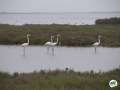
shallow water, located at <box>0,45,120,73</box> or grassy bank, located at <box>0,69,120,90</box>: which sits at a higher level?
grassy bank, located at <box>0,69,120,90</box>

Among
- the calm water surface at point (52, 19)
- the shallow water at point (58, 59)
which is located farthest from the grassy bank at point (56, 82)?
the calm water surface at point (52, 19)

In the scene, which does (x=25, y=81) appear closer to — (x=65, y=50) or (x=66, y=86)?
(x=66, y=86)

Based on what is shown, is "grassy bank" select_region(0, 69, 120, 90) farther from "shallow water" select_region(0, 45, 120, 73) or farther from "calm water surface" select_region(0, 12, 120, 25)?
"calm water surface" select_region(0, 12, 120, 25)

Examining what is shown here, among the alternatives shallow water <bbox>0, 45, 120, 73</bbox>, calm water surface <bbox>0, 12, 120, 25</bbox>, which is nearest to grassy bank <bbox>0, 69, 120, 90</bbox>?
shallow water <bbox>0, 45, 120, 73</bbox>

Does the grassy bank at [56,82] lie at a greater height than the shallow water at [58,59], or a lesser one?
greater

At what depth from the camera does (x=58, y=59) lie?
26.5 m

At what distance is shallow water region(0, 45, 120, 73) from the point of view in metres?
23.5

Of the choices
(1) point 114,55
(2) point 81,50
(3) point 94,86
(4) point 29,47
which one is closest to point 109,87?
(3) point 94,86

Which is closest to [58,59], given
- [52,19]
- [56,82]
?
[56,82]

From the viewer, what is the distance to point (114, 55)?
2853cm

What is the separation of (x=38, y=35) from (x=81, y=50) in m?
7.80

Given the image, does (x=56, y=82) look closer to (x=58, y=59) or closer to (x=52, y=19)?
(x=58, y=59)

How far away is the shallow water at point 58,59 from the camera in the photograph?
77.0ft

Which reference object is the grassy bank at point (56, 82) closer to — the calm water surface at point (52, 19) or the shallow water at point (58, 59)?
the shallow water at point (58, 59)
